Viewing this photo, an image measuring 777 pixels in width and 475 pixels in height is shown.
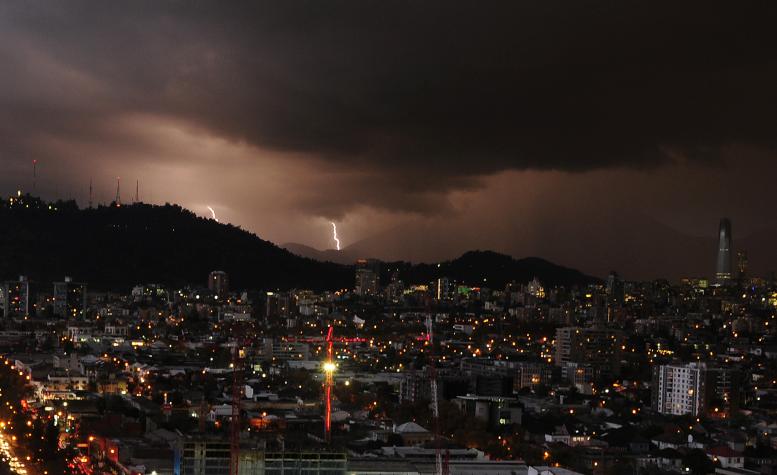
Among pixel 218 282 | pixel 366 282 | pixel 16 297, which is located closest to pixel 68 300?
pixel 16 297

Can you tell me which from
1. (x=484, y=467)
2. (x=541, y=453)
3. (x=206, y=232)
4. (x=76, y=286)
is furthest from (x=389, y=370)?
(x=206, y=232)

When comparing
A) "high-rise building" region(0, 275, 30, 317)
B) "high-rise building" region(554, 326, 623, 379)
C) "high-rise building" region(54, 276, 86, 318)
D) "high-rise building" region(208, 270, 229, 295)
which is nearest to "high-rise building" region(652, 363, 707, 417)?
"high-rise building" region(554, 326, 623, 379)

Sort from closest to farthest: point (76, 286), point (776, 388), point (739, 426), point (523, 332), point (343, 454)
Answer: point (343, 454) → point (739, 426) → point (776, 388) → point (523, 332) → point (76, 286)

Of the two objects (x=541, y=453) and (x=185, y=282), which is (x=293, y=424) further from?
(x=185, y=282)

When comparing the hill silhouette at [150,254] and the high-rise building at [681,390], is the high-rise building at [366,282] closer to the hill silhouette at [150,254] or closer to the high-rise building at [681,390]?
the hill silhouette at [150,254]

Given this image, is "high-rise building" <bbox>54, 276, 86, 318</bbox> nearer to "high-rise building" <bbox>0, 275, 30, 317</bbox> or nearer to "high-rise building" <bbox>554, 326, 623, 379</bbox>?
"high-rise building" <bbox>0, 275, 30, 317</bbox>

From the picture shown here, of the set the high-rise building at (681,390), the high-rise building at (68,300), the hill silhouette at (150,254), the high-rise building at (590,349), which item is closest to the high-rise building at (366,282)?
the hill silhouette at (150,254)

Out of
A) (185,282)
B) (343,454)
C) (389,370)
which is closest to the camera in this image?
(343,454)
